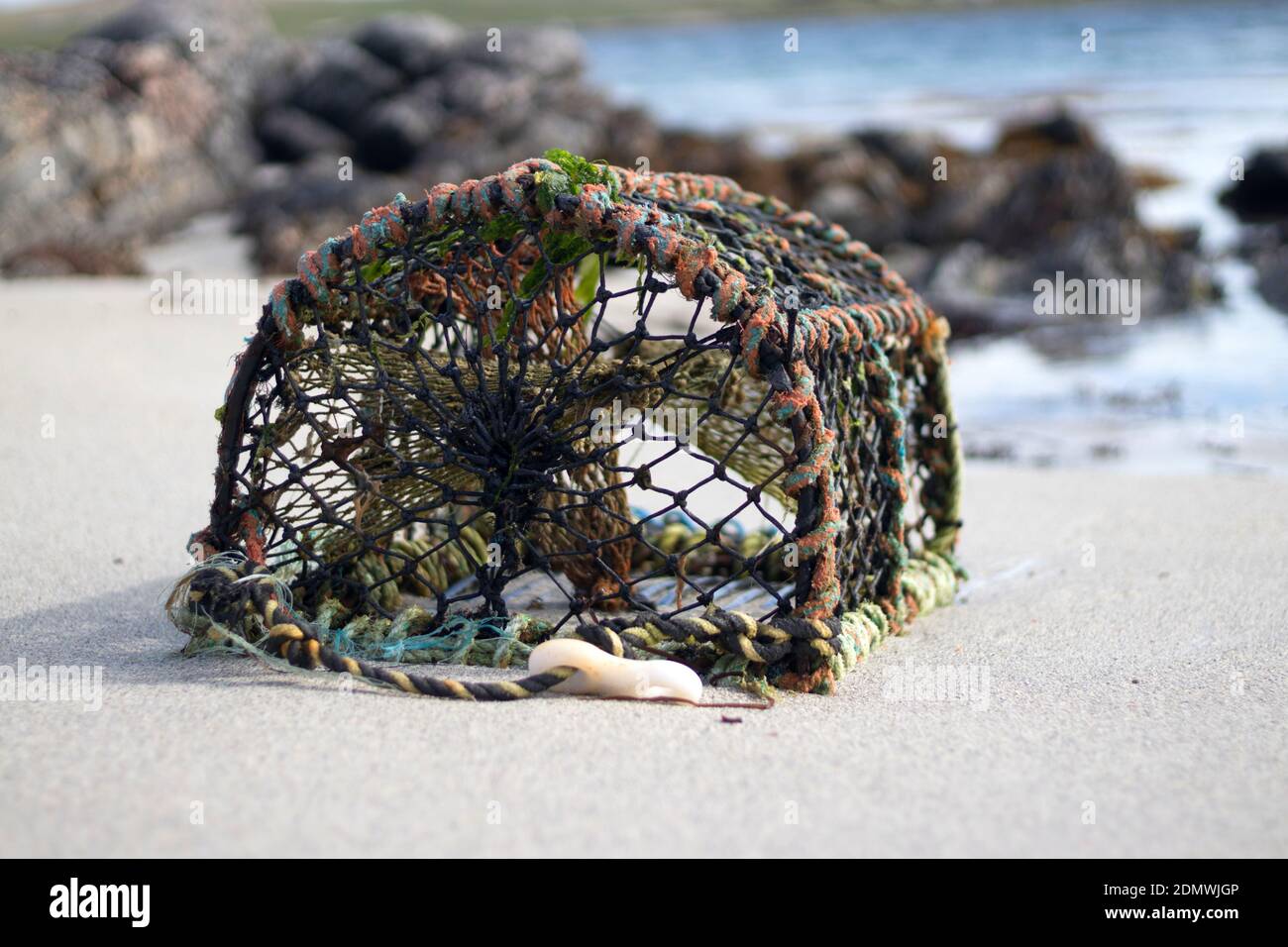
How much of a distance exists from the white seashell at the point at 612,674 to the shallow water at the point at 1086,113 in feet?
11.0

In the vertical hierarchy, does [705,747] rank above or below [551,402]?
below

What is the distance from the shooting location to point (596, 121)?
16.0 m

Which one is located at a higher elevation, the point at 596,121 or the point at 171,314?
the point at 596,121

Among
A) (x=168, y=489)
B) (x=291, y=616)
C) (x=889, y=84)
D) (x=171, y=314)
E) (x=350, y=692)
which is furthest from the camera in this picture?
(x=889, y=84)

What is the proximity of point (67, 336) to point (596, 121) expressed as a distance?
10.2m

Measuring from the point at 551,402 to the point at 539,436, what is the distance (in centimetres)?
8

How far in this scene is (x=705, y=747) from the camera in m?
2.39

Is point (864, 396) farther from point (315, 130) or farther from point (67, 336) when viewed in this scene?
point (315, 130)

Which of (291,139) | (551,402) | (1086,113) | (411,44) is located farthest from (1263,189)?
(551,402)

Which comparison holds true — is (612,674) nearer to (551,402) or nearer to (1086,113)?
(551,402)

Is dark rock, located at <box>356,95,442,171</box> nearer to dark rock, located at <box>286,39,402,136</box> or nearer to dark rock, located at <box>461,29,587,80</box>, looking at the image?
dark rock, located at <box>286,39,402,136</box>

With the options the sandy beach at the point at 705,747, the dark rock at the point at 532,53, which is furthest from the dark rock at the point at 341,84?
the sandy beach at the point at 705,747

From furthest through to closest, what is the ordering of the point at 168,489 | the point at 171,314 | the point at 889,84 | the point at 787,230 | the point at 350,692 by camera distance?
the point at 889,84, the point at 171,314, the point at 168,489, the point at 787,230, the point at 350,692
